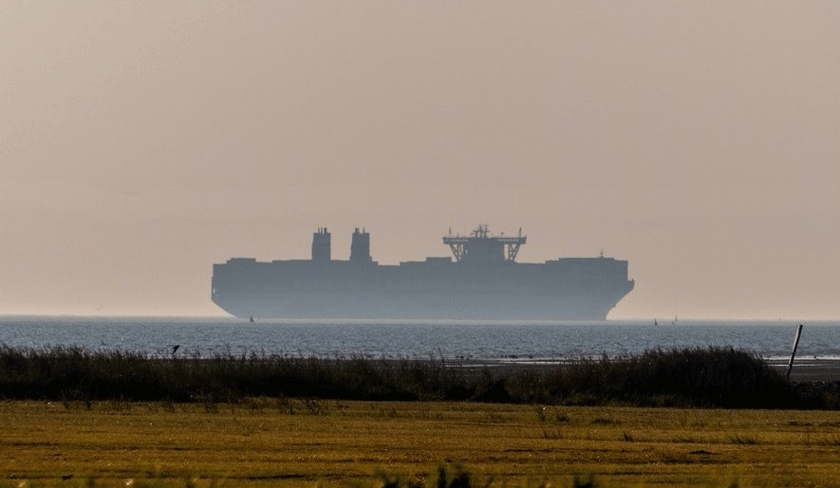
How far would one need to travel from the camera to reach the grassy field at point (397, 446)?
54.6 ft

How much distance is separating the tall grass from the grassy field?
372 centimetres

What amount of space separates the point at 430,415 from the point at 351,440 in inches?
242

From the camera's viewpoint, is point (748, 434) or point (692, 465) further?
point (748, 434)

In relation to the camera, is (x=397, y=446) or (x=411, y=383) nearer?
(x=397, y=446)

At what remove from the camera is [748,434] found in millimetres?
23188

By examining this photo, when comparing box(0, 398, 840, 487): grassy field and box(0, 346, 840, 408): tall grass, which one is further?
box(0, 346, 840, 408): tall grass

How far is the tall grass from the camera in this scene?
108 feet

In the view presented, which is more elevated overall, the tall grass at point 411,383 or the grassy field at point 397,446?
the tall grass at point 411,383

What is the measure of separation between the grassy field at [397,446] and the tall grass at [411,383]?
147 inches

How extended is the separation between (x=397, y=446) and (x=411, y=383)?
15.1m

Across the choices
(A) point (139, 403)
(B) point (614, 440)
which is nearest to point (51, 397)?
(A) point (139, 403)

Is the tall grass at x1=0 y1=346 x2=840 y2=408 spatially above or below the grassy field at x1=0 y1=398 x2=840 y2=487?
above

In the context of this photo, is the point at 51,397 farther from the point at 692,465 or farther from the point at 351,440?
the point at 692,465

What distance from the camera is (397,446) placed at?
66.8 ft
